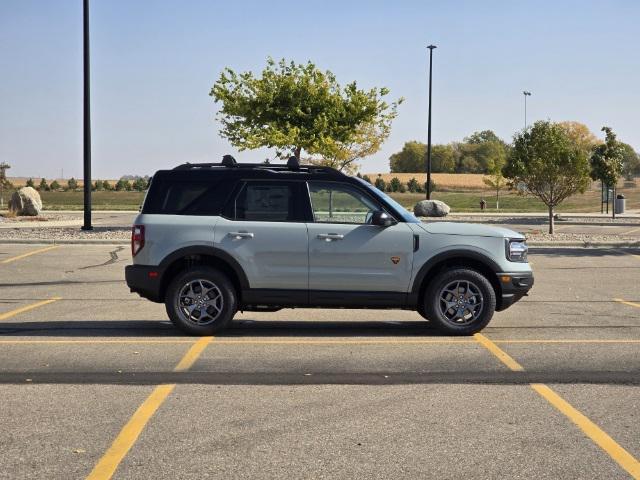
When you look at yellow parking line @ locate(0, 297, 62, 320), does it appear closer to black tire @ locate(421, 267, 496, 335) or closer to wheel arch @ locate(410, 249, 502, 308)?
wheel arch @ locate(410, 249, 502, 308)

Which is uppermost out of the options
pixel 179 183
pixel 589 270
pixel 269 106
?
pixel 269 106

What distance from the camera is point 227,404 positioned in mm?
6551

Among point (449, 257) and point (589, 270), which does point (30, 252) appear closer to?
point (589, 270)

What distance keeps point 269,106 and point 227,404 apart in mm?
28183

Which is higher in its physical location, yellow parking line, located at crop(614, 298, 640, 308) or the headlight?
the headlight

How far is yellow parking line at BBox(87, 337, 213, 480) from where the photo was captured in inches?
195

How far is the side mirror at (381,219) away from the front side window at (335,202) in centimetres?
16

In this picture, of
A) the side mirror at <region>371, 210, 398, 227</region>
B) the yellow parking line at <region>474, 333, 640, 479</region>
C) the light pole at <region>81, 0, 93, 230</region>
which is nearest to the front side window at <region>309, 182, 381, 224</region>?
the side mirror at <region>371, 210, 398, 227</region>

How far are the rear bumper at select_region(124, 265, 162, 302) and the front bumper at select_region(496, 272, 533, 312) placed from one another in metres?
3.74

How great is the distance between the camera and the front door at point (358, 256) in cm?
977

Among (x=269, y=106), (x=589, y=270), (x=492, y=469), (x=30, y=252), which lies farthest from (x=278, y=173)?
(x=269, y=106)

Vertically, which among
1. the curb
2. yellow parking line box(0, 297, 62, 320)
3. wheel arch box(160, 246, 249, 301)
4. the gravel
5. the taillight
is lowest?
yellow parking line box(0, 297, 62, 320)

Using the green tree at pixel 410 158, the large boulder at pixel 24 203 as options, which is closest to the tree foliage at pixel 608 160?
the large boulder at pixel 24 203

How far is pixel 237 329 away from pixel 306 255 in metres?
1.33
